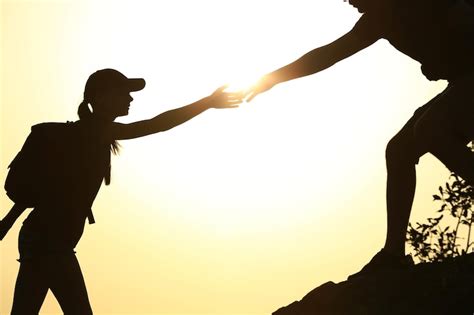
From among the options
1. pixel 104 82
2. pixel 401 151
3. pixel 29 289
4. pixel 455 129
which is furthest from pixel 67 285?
pixel 455 129

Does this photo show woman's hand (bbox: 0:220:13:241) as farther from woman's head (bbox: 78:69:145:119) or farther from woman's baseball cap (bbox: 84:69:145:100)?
woman's baseball cap (bbox: 84:69:145:100)

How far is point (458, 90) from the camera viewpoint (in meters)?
7.00

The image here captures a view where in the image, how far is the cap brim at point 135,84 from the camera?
25.1 feet

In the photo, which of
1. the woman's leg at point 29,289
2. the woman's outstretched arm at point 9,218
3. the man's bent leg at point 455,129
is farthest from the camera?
the woman's outstretched arm at point 9,218

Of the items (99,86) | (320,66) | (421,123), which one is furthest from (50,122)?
(421,123)

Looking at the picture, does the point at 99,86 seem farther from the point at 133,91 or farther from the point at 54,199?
the point at 54,199

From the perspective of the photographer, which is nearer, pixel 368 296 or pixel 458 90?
pixel 458 90

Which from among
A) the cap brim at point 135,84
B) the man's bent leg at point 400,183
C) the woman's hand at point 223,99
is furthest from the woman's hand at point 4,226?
the man's bent leg at point 400,183

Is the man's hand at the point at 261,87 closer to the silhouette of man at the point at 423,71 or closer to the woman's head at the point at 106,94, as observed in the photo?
the silhouette of man at the point at 423,71

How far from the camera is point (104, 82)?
297 inches

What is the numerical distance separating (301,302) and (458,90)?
8.45ft

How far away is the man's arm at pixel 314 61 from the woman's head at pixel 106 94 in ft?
4.01

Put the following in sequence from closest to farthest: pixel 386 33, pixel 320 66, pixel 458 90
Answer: pixel 458 90 → pixel 386 33 → pixel 320 66

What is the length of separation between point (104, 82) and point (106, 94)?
0.11 metres
